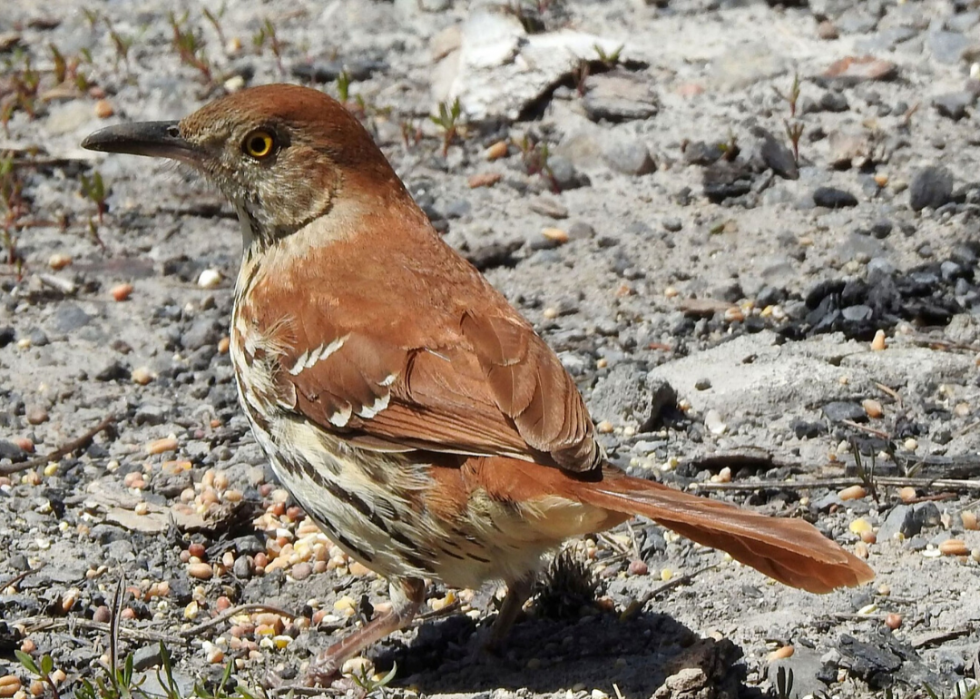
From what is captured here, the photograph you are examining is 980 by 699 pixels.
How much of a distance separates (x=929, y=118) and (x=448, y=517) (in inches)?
144

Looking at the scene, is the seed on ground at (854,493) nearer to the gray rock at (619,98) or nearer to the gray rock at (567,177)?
the gray rock at (567,177)

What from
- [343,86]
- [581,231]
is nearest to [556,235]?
[581,231]

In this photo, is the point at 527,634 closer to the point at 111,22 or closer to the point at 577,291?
the point at 577,291

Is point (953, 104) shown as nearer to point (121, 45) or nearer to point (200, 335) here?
point (200, 335)

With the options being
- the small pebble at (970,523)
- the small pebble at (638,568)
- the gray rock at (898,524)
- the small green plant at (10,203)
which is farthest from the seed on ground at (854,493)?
the small green plant at (10,203)

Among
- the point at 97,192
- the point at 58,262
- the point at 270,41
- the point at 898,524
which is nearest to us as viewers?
the point at 898,524

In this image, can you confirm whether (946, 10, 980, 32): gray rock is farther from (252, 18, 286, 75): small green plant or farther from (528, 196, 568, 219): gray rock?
(252, 18, 286, 75): small green plant

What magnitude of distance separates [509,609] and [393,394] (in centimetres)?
70

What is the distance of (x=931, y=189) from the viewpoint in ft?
18.5

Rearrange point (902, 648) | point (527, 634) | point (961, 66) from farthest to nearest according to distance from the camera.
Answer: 1. point (961, 66)
2. point (527, 634)
3. point (902, 648)

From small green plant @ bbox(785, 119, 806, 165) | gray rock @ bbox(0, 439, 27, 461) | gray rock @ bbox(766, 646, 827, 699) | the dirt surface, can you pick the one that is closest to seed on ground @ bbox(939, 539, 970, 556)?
the dirt surface

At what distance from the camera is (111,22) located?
7.74 meters

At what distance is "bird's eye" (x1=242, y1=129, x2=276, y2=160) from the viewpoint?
4.22 meters

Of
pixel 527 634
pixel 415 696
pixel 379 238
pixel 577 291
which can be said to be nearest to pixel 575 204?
pixel 577 291
